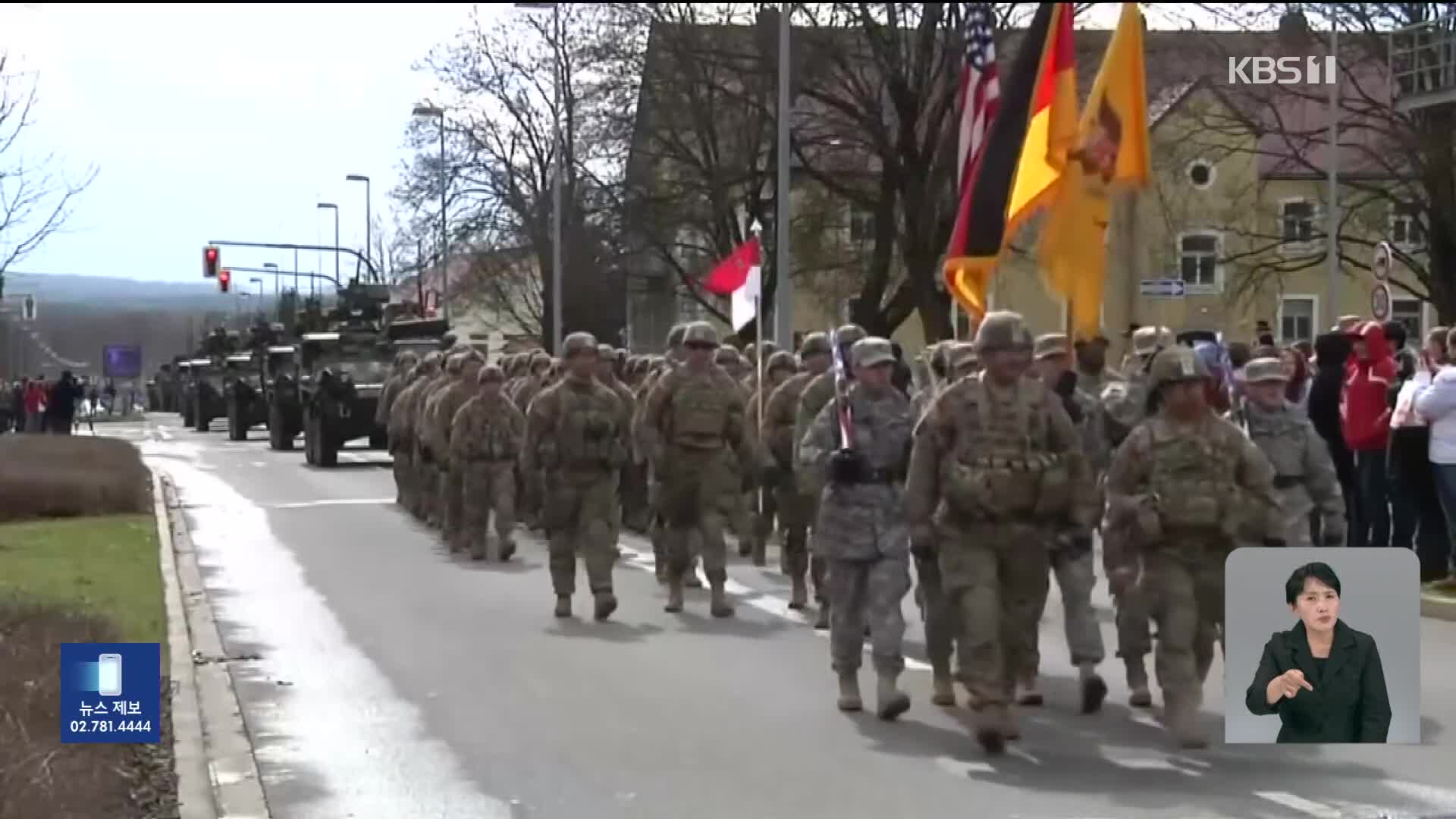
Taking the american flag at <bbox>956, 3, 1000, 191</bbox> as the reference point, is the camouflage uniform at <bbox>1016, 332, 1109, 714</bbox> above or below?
below

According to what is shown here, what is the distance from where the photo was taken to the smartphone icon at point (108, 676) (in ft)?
25.2

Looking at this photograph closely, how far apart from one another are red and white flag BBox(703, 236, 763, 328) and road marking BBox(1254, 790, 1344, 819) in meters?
11.1

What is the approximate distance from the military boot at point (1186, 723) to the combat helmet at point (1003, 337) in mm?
1653

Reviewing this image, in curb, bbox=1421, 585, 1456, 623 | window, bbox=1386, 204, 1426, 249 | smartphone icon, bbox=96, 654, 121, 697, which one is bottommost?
curb, bbox=1421, 585, 1456, 623

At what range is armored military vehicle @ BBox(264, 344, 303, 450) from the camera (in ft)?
132

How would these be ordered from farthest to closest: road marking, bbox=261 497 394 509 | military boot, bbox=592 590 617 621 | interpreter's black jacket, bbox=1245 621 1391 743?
road marking, bbox=261 497 394 509
military boot, bbox=592 590 617 621
interpreter's black jacket, bbox=1245 621 1391 743

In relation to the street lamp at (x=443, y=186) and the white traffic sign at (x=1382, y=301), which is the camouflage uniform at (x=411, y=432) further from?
the street lamp at (x=443, y=186)

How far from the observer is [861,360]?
392 inches

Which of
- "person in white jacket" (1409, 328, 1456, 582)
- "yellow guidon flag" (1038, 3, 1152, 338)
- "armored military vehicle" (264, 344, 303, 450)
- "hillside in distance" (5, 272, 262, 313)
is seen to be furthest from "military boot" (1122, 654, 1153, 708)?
"hillside in distance" (5, 272, 262, 313)

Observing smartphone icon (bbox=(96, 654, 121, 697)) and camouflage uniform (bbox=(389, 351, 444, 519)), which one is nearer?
smartphone icon (bbox=(96, 654, 121, 697))

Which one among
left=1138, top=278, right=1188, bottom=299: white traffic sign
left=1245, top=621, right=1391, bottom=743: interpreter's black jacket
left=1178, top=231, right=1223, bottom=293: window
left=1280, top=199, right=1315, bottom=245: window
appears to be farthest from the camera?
left=1178, top=231, right=1223, bottom=293: window

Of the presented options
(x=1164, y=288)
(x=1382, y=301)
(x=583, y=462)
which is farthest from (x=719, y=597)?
(x=1382, y=301)

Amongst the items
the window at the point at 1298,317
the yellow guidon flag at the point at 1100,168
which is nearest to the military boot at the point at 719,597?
the yellow guidon flag at the point at 1100,168

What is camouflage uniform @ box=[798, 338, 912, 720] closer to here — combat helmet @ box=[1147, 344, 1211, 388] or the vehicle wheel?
combat helmet @ box=[1147, 344, 1211, 388]
